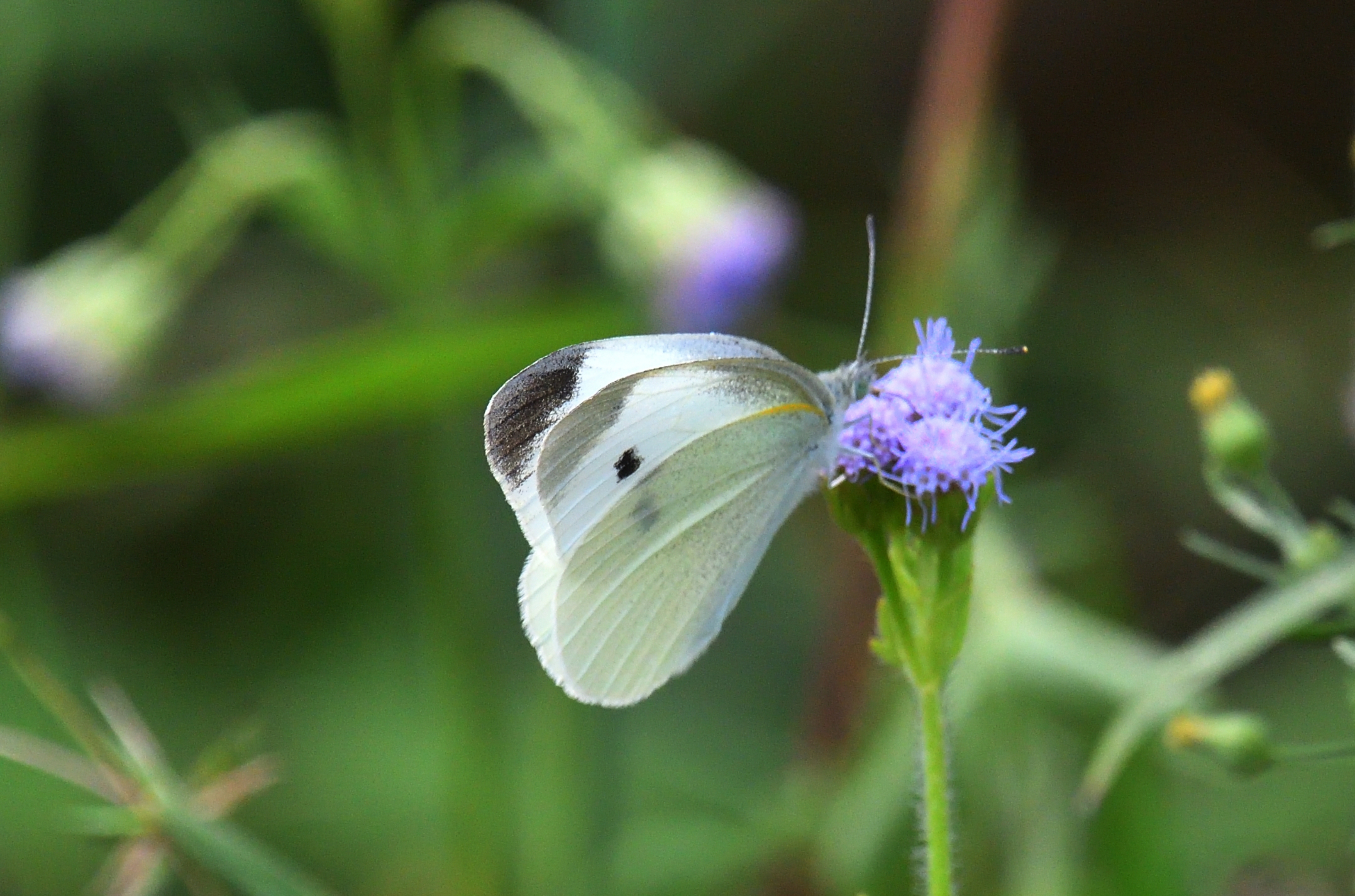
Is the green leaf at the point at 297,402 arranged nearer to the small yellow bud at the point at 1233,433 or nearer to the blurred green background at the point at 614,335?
the blurred green background at the point at 614,335

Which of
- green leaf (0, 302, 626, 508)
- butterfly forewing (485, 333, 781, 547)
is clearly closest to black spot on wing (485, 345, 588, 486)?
butterfly forewing (485, 333, 781, 547)

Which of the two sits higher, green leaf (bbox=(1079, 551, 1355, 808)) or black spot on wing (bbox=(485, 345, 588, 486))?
black spot on wing (bbox=(485, 345, 588, 486))

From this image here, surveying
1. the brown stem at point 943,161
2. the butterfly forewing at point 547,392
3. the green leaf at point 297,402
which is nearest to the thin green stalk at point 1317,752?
the butterfly forewing at point 547,392

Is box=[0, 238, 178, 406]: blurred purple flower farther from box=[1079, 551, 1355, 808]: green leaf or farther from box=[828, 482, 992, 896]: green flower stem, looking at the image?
box=[1079, 551, 1355, 808]: green leaf

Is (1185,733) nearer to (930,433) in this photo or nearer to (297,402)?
(930,433)

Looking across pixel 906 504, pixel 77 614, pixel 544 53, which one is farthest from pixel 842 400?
pixel 77 614

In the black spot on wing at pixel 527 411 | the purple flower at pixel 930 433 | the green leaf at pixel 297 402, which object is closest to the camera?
the purple flower at pixel 930 433

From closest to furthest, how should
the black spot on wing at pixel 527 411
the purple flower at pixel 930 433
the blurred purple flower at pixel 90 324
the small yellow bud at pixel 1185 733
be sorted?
the purple flower at pixel 930 433 → the small yellow bud at pixel 1185 733 → the black spot on wing at pixel 527 411 → the blurred purple flower at pixel 90 324
